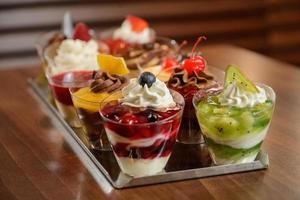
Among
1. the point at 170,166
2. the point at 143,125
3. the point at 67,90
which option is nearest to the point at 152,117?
the point at 143,125

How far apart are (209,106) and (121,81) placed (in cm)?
32

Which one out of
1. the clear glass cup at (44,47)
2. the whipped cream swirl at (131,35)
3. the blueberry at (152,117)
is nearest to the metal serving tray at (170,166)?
the blueberry at (152,117)

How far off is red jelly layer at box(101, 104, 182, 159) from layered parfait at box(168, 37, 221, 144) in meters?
0.19

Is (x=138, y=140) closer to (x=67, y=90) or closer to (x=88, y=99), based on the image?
(x=88, y=99)

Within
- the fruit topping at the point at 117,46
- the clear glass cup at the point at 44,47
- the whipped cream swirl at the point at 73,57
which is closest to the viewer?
the whipped cream swirl at the point at 73,57

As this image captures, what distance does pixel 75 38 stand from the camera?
2297 millimetres

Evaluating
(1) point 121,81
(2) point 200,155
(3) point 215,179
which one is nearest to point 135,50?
(1) point 121,81

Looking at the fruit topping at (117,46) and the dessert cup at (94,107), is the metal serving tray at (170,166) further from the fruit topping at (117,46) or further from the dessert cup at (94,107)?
the fruit topping at (117,46)

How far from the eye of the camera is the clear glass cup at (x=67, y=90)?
6.12 feet

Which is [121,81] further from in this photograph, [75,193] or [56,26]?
[56,26]

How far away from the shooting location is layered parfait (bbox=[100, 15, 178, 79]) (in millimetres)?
2207

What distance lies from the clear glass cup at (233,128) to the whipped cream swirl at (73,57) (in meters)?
0.71

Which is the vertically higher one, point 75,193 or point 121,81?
point 121,81

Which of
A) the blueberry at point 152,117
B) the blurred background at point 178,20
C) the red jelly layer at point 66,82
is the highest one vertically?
the blueberry at point 152,117
